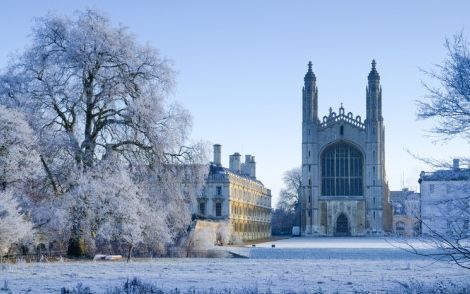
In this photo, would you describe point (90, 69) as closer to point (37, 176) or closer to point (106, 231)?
point (37, 176)

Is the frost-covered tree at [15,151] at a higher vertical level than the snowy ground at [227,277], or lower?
higher

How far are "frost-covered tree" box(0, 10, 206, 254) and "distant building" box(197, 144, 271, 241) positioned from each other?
2758 cm

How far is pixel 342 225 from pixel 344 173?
584 centimetres

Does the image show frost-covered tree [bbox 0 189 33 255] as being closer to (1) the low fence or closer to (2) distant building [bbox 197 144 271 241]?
(1) the low fence

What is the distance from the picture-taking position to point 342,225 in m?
77.4

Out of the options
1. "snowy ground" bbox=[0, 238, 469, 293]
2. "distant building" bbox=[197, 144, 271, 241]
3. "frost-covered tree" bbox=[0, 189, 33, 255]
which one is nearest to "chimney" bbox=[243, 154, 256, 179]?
"distant building" bbox=[197, 144, 271, 241]

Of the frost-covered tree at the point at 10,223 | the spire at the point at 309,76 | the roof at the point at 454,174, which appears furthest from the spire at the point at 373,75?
the roof at the point at 454,174

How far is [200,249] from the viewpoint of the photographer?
3369 centimetres

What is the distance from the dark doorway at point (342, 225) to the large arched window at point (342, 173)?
2.61 meters

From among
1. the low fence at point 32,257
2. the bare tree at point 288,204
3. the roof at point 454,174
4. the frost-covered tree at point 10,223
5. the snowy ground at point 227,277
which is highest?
the bare tree at point 288,204

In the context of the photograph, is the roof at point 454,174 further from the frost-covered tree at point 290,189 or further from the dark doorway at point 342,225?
the frost-covered tree at point 290,189

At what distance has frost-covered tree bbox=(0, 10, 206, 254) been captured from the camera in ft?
79.7

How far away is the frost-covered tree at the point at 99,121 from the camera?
24281mm

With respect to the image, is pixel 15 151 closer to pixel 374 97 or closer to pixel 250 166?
pixel 374 97
